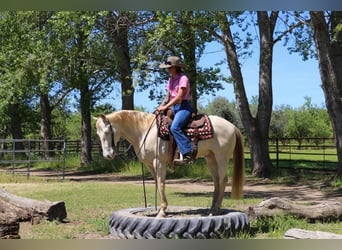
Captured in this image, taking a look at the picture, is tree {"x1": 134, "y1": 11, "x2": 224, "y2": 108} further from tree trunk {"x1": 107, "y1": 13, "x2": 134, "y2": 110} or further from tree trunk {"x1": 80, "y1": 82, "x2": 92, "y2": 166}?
tree trunk {"x1": 80, "y1": 82, "x2": 92, "y2": 166}

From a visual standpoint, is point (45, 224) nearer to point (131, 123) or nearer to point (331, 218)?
point (131, 123)

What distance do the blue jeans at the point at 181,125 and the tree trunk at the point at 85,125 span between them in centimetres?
1200

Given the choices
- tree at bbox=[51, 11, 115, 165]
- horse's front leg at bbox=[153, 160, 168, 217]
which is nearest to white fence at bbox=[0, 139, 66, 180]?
tree at bbox=[51, 11, 115, 165]

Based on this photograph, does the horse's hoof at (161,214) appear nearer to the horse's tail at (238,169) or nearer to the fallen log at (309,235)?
the horse's tail at (238,169)

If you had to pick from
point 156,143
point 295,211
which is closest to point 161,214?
point 156,143

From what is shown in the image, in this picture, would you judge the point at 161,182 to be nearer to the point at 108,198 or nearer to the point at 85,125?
the point at 108,198

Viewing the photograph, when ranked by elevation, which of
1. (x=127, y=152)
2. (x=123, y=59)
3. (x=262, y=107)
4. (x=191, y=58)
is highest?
(x=123, y=59)

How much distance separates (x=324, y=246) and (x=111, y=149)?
2064 mm

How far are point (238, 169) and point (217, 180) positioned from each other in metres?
0.25

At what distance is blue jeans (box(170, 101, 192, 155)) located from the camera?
4.53 m

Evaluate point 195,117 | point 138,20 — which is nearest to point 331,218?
point 195,117

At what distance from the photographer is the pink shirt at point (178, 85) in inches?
179

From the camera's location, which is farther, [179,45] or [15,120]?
[15,120]

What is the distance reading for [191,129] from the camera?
461 cm
